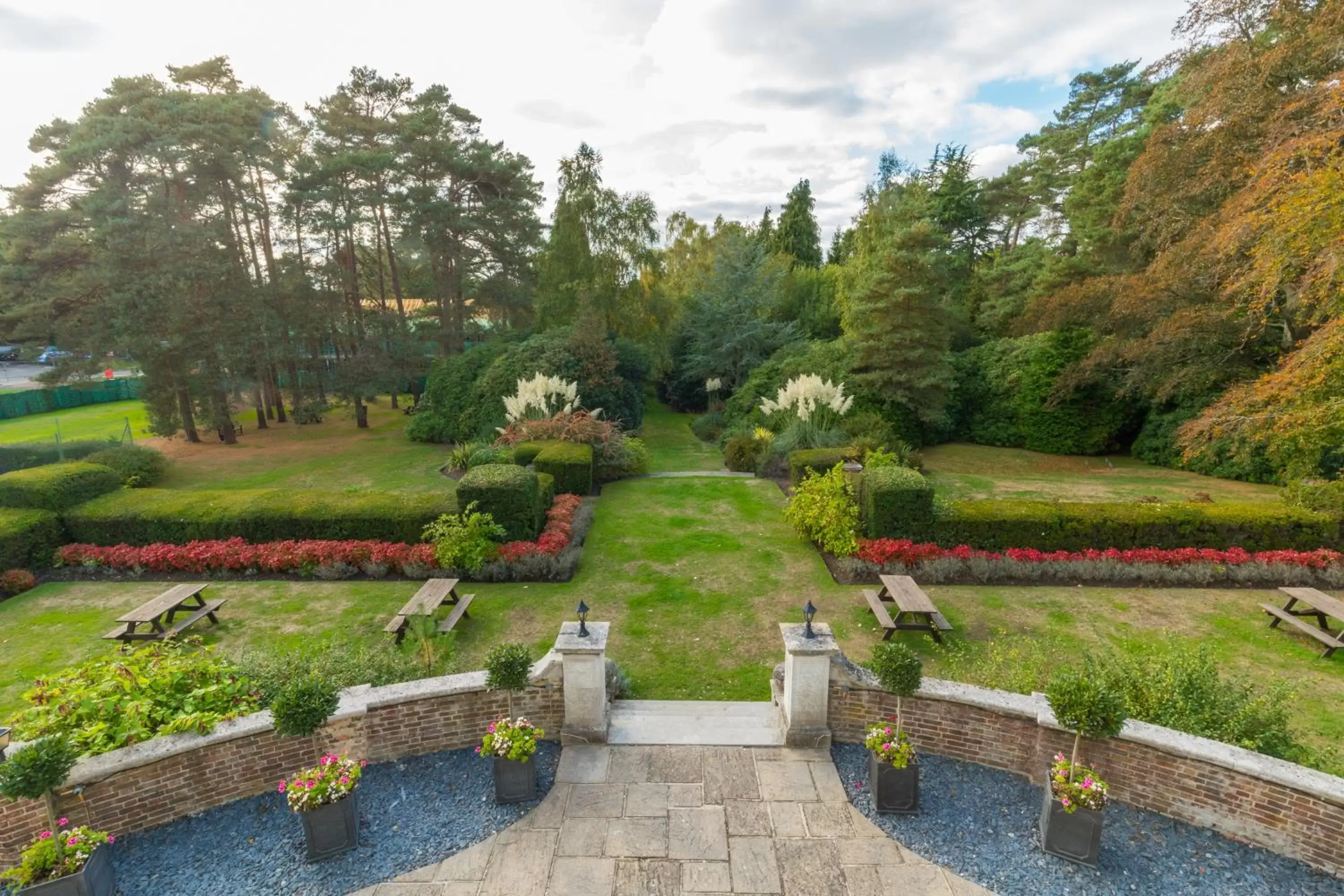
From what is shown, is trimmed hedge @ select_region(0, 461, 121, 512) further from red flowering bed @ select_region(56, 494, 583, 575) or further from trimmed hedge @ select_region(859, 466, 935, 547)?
trimmed hedge @ select_region(859, 466, 935, 547)

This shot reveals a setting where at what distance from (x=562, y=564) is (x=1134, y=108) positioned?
93.2 feet

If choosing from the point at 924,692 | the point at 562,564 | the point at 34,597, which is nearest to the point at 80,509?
the point at 34,597

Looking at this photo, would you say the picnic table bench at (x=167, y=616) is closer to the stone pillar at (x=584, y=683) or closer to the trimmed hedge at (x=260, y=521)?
the trimmed hedge at (x=260, y=521)

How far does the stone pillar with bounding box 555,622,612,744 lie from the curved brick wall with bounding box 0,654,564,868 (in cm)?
13

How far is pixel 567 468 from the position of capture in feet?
42.4

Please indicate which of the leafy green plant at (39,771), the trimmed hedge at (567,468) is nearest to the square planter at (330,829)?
the leafy green plant at (39,771)

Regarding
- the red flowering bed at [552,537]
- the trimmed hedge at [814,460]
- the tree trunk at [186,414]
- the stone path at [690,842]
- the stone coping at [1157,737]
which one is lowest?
the stone path at [690,842]

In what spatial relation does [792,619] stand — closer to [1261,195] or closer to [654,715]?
[654,715]

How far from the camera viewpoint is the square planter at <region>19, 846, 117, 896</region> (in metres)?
3.48

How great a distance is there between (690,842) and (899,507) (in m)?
6.62

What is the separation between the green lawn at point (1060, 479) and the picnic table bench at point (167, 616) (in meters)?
12.4

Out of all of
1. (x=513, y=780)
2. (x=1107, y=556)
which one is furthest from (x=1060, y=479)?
(x=513, y=780)

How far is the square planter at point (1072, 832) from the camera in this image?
3.88 metres

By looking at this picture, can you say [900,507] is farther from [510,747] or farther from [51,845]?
[51,845]
